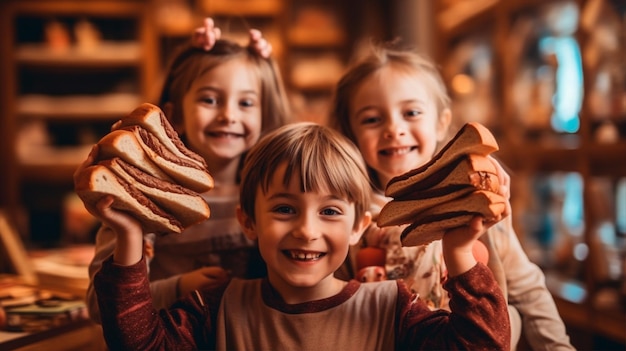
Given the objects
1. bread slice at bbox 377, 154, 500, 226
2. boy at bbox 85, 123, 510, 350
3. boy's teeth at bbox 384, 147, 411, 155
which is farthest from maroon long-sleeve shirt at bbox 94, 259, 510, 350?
boy's teeth at bbox 384, 147, 411, 155

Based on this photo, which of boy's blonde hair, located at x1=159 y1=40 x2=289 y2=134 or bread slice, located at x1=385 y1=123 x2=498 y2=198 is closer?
bread slice, located at x1=385 y1=123 x2=498 y2=198

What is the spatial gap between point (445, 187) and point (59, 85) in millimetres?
4277

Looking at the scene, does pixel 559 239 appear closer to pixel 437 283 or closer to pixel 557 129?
pixel 557 129

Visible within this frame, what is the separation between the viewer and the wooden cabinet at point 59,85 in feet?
14.3

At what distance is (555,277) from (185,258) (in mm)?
1856

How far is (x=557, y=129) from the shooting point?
269 centimetres

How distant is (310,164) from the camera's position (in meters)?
1.08

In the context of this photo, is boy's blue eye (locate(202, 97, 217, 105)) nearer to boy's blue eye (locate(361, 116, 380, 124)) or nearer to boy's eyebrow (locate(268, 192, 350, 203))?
boy's blue eye (locate(361, 116, 380, 124))

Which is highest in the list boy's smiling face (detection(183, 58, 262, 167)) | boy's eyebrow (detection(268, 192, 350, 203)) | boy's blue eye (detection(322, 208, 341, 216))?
boy's smiling face (detection(183, 58, 262, 167))

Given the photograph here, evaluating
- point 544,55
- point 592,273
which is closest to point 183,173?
point 592,273

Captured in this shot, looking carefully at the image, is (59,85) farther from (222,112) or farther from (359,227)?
(359,227)

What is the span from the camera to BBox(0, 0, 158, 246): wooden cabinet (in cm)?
A: 436

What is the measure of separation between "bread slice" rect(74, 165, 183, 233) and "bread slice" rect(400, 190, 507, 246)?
0.39 meters

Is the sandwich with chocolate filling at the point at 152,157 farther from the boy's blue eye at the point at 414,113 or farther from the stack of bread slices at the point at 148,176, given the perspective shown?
the boy's blue eye at the point at 414,113
